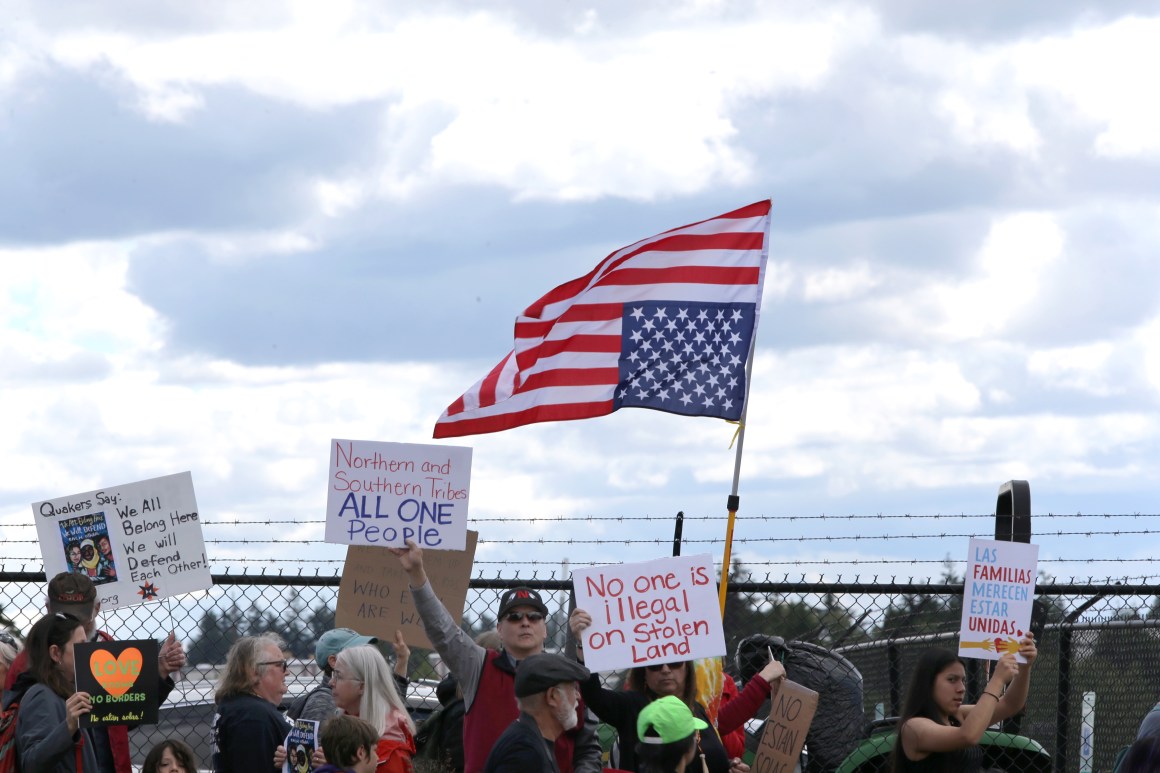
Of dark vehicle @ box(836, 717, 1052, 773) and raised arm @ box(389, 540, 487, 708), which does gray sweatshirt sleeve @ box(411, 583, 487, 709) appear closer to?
raised arm @ box(389, 540, 487, 708)

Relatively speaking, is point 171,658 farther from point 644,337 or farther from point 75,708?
point 644,337

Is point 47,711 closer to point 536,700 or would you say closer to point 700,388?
point 536,700

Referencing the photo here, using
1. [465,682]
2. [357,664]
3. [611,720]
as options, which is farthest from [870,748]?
[357,664]

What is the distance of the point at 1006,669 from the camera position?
6.51 metres

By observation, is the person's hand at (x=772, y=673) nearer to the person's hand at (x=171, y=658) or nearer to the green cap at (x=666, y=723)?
the green cap at (x=666, y=723)

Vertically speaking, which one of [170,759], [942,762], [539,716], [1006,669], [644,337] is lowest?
[170,759]

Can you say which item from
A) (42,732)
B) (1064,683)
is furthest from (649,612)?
(1064,683)

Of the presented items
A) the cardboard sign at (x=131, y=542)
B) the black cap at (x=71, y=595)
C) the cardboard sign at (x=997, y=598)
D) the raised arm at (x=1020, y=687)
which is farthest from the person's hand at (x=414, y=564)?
the raised arm at (x=1020, y=687)

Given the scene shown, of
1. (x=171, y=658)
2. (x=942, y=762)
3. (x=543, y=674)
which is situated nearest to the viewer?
(x=543, y=674)

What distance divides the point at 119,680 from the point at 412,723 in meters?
1.23

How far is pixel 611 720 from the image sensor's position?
6.33 metres

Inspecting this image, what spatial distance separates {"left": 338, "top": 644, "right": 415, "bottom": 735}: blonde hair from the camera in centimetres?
629

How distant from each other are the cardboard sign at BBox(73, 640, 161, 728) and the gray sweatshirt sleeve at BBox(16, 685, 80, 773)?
12 centimetres

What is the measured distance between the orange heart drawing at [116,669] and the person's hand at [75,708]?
12 cm
